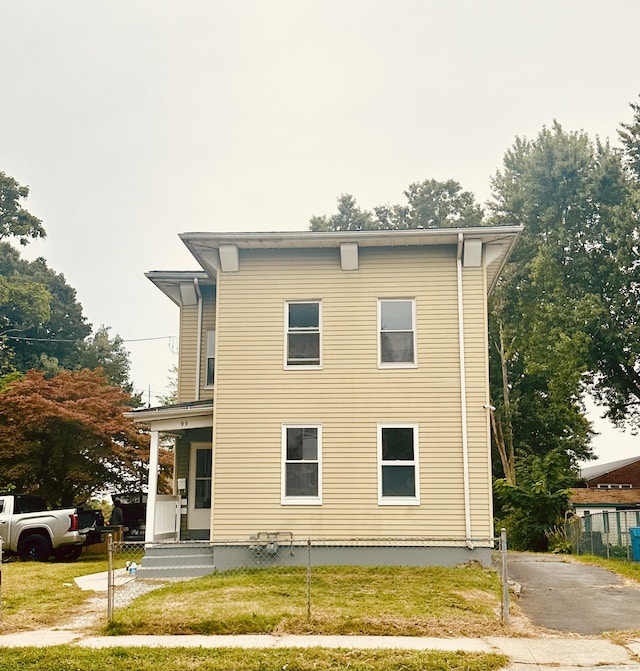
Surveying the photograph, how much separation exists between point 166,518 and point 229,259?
566 cm

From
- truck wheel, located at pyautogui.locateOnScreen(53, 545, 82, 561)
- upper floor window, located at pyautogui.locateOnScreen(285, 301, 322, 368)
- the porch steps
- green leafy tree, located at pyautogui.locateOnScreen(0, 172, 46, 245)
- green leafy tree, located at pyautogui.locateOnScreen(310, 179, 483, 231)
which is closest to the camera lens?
A: the porch steps

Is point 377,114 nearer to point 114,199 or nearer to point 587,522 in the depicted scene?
point 114,199

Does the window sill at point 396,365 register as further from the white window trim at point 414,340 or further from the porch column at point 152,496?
the porch column at point 152,496

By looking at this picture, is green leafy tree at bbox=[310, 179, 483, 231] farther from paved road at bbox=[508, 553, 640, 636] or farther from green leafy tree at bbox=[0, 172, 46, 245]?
paved road at bbox=[508, 553, 640, 636]

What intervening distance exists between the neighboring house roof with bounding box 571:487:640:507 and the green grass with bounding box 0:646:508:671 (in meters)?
29.4

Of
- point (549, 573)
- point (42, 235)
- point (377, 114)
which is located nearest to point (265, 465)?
point (549, 573)

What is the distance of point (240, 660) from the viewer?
7953 mm

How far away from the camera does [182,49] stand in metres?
17.5

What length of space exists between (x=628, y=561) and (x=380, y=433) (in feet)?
25.6

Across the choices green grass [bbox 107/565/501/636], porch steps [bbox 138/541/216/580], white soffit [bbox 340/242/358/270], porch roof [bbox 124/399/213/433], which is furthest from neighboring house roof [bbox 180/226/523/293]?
green grass [bbox 107/565/501/636]

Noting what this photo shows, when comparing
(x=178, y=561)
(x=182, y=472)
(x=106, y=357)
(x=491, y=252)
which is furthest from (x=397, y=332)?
(x=106, y=357)

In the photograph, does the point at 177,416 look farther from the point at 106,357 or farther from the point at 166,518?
the point at 106,357

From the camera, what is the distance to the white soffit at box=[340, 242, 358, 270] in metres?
15.8

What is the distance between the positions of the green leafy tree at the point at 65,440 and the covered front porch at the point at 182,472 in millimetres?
5604
